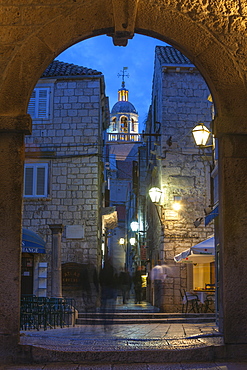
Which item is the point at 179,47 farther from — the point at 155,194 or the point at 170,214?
the point at 170,214

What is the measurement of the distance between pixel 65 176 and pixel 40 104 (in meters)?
2.79

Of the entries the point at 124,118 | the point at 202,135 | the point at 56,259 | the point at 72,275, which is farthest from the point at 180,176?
the point at 124,118

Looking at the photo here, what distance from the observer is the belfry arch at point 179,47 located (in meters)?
5.13

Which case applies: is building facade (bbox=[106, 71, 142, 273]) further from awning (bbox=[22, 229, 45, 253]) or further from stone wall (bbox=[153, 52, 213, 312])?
awning (bbox=[22, 229, 45, 253])

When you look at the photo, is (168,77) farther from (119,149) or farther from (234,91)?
(119,149)

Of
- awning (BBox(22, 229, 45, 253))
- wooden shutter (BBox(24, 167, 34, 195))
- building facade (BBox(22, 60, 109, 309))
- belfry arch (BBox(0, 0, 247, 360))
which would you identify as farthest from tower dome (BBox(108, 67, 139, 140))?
belfry arch (BBox(0, 0, 247, 360))

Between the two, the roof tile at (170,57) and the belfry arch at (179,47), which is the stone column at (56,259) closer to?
the belfry arch at (179,47)

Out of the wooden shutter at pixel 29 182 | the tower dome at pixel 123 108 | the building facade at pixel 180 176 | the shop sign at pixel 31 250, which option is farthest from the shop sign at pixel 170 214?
the tower dome at pixel 123 108

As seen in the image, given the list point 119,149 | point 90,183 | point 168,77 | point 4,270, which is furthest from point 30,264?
point 119,149

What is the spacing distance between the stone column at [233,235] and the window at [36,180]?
44.1ft

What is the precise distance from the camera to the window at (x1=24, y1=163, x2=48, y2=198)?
18.3 metres

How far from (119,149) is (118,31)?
200 feet

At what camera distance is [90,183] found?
1816 centimetres

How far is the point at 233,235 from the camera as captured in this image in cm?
520
